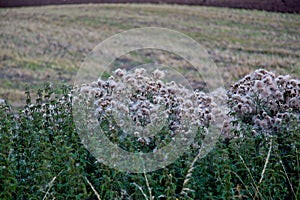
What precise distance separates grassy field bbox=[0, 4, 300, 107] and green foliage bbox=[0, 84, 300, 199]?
6.11 m

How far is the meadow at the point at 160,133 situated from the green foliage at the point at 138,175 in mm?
10

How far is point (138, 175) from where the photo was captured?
357 cm

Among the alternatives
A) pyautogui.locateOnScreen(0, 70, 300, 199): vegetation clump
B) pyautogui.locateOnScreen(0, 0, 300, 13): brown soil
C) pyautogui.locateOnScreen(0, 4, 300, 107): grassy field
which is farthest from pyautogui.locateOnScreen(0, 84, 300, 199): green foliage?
pyautogui.locateOnScreen(0, 0, 300, 13): brown soil

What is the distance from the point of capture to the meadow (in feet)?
11.8

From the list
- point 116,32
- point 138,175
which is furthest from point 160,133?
point 116,32

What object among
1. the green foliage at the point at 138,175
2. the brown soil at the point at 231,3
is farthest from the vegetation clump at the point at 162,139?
the brown soil at the point at 231,3

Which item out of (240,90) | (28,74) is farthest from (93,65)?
(240,90)

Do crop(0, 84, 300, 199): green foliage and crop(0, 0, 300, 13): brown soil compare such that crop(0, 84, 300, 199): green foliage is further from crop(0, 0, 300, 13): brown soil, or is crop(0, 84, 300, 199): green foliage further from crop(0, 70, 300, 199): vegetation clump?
crop(0, 0, 300, 13): brown soil

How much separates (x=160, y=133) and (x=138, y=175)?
0.74 metres

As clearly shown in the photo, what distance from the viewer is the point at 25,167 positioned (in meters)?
3.90

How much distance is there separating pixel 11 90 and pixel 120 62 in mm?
3192

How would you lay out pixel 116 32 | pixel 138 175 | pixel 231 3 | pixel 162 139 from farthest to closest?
1. pixel 231 3
2. pixel 116 32
3. pixel 162 139
4. pixel 138 175

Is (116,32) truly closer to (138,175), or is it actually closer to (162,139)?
(162,139)

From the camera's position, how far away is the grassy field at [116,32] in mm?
12102
